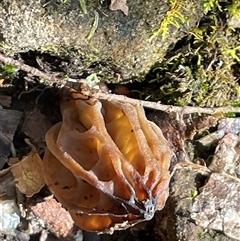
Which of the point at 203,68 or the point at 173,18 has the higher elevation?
the point at 173,18

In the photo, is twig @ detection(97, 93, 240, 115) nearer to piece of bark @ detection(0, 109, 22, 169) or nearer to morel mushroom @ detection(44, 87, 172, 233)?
morel mushroom @ detection(44, 87, 172, 233)

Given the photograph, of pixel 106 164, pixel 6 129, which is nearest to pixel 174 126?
pixel 106 164

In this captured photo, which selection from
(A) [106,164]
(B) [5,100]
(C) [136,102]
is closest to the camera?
(A) [106,164]

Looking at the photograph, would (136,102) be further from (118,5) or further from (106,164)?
(118,5)

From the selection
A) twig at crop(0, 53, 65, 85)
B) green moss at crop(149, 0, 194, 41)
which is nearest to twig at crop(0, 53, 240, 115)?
twig at crop(0, 53, 65, 85)

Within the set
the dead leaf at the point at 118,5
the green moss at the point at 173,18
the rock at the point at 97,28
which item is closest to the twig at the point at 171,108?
the rock at the point at 97,28
